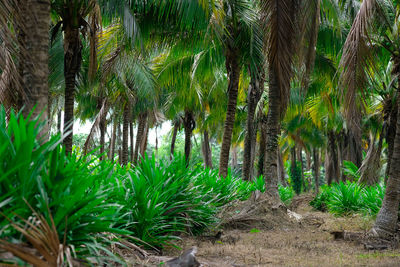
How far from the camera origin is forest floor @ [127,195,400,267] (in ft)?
15.0

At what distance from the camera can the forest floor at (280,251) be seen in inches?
181

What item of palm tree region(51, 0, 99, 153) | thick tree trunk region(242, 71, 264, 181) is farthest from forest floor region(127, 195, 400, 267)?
thick tree trunk region(242, 71, 264, 181)

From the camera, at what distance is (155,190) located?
484 centimetres

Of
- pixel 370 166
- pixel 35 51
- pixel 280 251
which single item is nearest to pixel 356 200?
pixel 370 166

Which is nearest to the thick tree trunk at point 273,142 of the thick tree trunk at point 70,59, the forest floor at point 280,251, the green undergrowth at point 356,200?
the forest floor at point 280,251

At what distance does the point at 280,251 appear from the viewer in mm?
5352

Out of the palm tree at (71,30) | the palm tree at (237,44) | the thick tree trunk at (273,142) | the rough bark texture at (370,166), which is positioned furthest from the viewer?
the rough bark texture at (370,166)

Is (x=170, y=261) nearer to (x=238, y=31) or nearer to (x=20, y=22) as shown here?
(x=20, y=22)

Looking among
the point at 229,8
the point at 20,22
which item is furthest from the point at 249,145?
the point at 20,22

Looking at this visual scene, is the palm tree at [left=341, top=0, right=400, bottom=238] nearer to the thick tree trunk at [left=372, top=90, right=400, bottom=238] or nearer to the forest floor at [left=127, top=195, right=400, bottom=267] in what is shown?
the thick tree trunk at [left=372, top=90, right=400, bottom=238]

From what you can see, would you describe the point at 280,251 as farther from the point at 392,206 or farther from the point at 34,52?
the point at 34,52

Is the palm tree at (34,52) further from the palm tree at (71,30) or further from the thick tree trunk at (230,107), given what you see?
the thick tree trunk at (230,107)

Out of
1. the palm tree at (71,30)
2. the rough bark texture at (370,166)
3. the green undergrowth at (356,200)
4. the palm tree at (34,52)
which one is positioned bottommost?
the green undergrowth at (356,200)

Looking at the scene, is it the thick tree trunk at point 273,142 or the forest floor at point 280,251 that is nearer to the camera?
the forest floor at point 280,251
